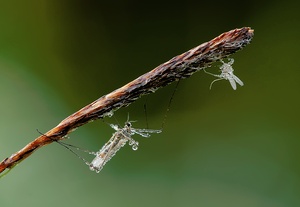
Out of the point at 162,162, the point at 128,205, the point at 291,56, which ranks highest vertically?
the point at 291,56

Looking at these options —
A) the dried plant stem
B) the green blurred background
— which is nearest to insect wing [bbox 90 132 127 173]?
the dried plant stem

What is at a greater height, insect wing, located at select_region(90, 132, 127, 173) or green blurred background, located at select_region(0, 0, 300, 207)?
green blurred background, located at select_region(0, 0, 300, 207)

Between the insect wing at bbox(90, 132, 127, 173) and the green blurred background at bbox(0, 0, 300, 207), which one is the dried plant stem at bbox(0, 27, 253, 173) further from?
the green blurred background at bbox(0, 0, 300, 207)

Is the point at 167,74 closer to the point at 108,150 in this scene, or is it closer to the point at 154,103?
the point at 108,150

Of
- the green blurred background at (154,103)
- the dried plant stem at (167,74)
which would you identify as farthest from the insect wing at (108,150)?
the green blurred background at (154,103)

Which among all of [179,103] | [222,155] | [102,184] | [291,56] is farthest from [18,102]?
[291,56]

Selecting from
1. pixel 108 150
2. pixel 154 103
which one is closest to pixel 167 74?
pixel 108 150
